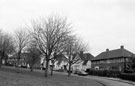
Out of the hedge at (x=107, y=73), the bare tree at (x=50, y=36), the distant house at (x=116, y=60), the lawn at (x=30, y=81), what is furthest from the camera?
the distant house at (x=116, y=60)

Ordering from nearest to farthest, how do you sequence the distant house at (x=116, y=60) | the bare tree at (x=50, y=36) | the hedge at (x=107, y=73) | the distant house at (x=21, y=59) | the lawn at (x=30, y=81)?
the lawn at (x=30, y=81), the bare tree at (x=50, y=36), the hedge at (x=107, y=73), the distant house at (x=21, y=59), the distant house at (x=116, y=60)

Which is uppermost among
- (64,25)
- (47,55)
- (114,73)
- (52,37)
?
(64,25)

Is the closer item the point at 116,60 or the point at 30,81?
the point at 30,81

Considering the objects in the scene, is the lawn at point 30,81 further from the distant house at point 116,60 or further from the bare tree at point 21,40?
the distant house at point 116,60

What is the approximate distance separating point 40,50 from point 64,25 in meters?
5.57

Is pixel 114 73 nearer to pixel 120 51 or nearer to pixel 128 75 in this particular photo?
pixel 128 75

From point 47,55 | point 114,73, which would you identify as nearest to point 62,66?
point 114,73

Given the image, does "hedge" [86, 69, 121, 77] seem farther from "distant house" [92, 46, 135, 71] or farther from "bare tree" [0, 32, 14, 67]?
"bare tree" [0, 32, 14, 67]

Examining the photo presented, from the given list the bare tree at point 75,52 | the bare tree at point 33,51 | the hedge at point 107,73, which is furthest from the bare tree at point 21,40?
the hedge at point 107,73

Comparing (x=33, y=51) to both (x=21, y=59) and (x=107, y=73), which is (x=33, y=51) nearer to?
(x=107, y=73)

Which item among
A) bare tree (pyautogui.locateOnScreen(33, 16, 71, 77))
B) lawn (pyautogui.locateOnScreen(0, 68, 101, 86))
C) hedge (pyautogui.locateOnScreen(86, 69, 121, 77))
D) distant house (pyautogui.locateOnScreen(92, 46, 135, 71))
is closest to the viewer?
lawn (pyautogui.locateOnScreen(0, 68, 101, 86))

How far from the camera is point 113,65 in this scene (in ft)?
198

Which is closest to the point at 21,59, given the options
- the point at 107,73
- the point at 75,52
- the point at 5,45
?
the point at 5,45

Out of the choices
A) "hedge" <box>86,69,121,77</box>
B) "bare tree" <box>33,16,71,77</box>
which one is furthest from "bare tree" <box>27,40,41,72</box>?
"hedge" <box>86,69,121,77</box>
